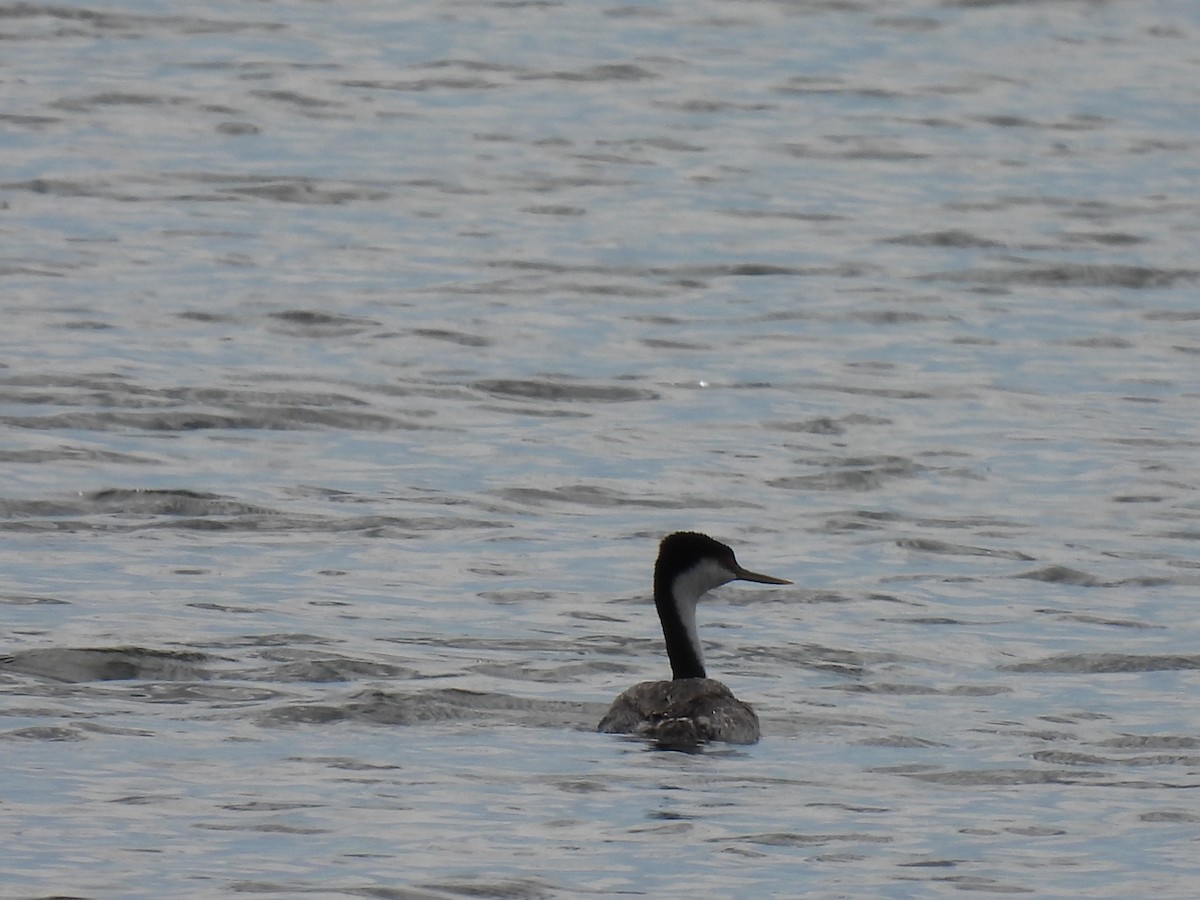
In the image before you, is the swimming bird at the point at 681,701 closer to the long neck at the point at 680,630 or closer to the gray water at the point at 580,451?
the long neck at the point at 680,630

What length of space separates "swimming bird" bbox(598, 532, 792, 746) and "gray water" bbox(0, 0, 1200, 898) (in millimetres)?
133

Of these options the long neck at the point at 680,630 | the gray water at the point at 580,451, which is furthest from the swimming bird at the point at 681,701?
the gray water at the point at 580,451

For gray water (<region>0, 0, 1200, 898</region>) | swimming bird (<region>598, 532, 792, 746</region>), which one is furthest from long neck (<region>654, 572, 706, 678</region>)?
gray water (<region>0, 0, 1200, 898</region>)

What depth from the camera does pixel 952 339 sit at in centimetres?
2450

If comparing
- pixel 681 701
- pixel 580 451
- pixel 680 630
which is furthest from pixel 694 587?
pixel 580 451

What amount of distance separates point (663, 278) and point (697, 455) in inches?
290

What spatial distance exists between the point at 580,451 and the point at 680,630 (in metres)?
6.37

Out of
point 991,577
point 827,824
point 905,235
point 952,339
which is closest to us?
point 827,824

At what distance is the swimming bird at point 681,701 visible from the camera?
41.6 ft

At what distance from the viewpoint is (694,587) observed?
13.9 metres

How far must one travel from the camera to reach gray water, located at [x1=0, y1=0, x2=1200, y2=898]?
11.5 meters

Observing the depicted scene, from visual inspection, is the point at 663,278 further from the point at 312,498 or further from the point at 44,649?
the point at 44,649

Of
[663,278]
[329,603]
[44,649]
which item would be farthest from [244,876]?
[663,278]

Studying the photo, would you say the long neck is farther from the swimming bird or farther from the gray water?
the gray water
